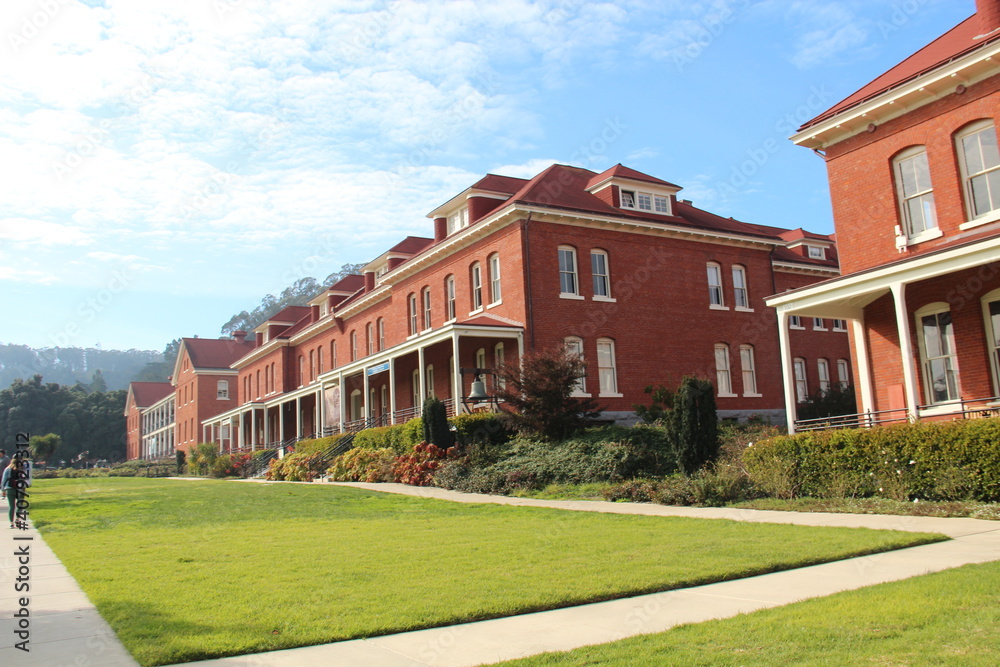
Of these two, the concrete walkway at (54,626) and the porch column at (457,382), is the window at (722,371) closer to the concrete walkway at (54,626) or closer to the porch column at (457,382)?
the porch column at (457,382)

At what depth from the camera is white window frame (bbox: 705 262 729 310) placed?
32.1m

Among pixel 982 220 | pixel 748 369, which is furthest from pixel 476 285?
pixel 982 220

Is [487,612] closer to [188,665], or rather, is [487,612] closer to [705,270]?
[188,665]

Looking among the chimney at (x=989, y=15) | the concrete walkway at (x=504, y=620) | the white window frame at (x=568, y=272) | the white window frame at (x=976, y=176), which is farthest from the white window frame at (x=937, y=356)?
the white window frame at (x=568, y=272)

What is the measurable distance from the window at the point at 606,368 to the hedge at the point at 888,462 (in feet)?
39.2

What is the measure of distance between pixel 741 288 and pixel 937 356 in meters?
16.2

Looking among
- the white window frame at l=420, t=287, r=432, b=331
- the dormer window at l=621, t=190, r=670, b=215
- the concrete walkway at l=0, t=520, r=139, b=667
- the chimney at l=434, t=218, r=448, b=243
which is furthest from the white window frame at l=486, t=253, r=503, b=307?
the concrete walkway at l=0, t=520, r=139, b=667

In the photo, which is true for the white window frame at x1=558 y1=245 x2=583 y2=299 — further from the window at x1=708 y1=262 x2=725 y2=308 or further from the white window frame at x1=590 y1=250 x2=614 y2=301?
the window at x1=708 y1=262 x2=725 y2=308

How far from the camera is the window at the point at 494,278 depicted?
29.2 metres

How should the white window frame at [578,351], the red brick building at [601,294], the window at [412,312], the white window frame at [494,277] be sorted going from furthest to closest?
the window at [412,312], the white window frame at [494,277], the red brick building at [601,294], the white window frame at [578,351]

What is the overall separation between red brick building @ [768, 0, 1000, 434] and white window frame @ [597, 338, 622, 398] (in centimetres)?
1004

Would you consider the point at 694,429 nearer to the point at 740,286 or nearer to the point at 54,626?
the point at 54,626

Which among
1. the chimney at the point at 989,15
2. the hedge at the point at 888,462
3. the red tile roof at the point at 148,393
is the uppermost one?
the chimney at the point at 989,15

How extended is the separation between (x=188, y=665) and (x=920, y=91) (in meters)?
18.3
